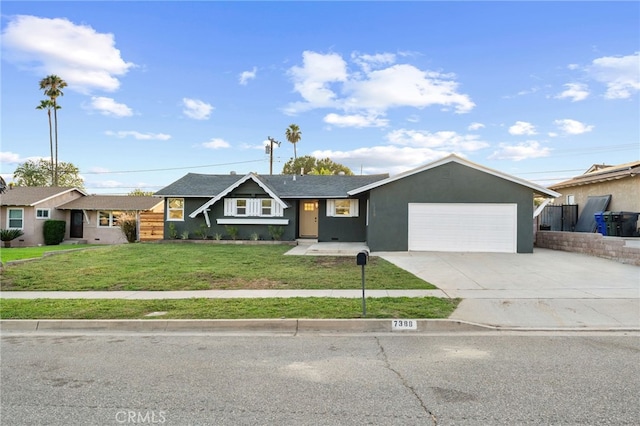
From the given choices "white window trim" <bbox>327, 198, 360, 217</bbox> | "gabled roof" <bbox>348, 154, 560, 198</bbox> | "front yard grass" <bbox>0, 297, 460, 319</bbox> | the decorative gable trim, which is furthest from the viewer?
"white window trim" <bbox>327, 198, 360, 217</bbox>

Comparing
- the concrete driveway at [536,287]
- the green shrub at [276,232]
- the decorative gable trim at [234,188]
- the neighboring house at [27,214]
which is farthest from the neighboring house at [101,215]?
the concrete driveway at [536,287]

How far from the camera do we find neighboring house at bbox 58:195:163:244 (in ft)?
98.6

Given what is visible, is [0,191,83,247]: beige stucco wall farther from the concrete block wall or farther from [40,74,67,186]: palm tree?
the concrete block wall

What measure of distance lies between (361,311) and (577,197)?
65.2ft

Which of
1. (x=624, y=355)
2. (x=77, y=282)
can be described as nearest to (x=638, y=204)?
(x=624, y=355)

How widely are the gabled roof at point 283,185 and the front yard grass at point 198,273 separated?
6.35 meters

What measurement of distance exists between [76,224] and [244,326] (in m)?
30.6

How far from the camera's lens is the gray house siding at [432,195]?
17.8 m

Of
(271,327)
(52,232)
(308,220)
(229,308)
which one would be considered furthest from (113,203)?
(271,327)

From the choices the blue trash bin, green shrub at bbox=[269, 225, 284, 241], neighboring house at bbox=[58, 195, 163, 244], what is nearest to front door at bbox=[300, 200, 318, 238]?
green shrub at bbox=[269, 225, 284, 241]

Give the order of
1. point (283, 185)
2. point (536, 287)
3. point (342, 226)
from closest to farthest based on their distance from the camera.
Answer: point (536, 287) → point (342, 226) → point (283, 185)

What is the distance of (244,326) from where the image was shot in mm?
7070

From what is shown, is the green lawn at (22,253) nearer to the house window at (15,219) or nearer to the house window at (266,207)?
the house window at (15,219)

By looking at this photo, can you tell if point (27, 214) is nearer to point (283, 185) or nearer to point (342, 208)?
point (283, 185)
